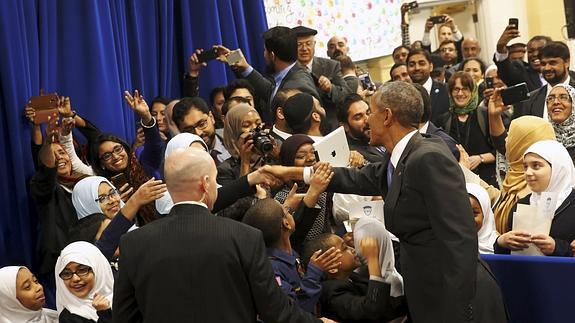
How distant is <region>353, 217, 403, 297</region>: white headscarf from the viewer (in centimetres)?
377

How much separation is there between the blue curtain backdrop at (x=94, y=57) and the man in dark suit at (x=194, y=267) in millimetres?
2262

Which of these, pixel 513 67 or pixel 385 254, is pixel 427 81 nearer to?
pixel 513 67

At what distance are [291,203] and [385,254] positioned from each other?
24.6 inches

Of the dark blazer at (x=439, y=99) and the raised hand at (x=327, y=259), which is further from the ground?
the dark blazer at (x=439, y=99)

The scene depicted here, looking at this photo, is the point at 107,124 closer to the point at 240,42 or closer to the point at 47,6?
the point at 47,6

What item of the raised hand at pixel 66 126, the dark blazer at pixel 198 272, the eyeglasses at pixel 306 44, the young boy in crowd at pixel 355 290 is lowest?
the young boy in crowd at pixel 355 290

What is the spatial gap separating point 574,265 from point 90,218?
2437mm

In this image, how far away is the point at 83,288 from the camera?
403 cm

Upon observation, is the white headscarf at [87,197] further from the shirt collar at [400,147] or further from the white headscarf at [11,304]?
the shirt collar at [400,147]

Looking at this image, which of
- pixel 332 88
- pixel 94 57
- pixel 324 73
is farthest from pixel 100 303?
pixel 324 73

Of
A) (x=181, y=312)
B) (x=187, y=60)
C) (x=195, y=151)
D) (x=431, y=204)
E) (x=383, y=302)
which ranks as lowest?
(x=383, y=302)

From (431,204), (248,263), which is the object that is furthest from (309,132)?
(248,263)

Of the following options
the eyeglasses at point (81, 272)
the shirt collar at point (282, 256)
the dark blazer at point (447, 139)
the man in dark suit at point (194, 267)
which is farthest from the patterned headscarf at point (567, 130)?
the man in dark suit at point (194, 267)

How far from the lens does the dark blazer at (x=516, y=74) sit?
7059 millimetres
